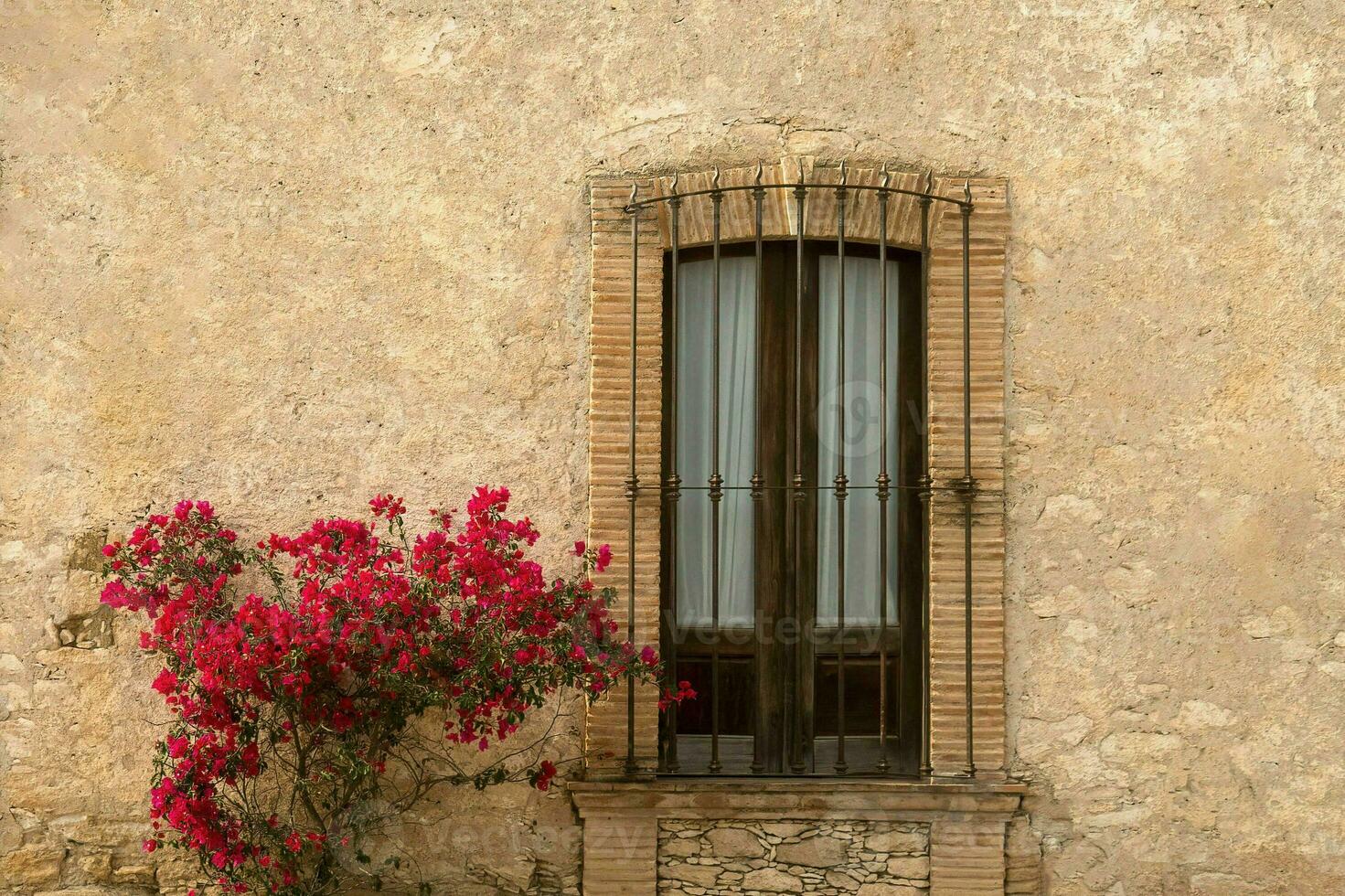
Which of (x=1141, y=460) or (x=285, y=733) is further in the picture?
(x=1141, y=460)

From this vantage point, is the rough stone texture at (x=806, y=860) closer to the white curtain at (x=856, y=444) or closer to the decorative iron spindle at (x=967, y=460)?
the decorative iron spindle at (x=967, y=460)

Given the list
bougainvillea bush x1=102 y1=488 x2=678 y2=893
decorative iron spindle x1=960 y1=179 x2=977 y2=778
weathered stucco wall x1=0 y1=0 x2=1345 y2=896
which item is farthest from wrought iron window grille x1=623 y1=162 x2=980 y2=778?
bougainvillea bush x1=102 y1=488 x2=678 y2=893

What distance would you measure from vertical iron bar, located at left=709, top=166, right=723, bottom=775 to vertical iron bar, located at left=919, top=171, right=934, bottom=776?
719mm

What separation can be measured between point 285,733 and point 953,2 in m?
3.42

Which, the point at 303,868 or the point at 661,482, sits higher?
the point at 661,482

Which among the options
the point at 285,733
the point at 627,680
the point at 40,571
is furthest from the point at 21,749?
the point at 627,680

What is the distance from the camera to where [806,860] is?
4031 mm

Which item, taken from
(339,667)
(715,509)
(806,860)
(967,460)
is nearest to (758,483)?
(715,509)

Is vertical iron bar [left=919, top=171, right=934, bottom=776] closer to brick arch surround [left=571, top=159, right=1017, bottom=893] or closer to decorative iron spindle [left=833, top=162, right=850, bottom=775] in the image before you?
brick arch surround [left=571, top=159, right=1017, bottom=893]

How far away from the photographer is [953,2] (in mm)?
4230

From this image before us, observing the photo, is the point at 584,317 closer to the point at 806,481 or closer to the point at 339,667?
the point at 806,481

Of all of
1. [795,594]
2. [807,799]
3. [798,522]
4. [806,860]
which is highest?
[798,522]

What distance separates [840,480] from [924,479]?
293 millimetres

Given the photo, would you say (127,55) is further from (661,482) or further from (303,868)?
(303,868)
